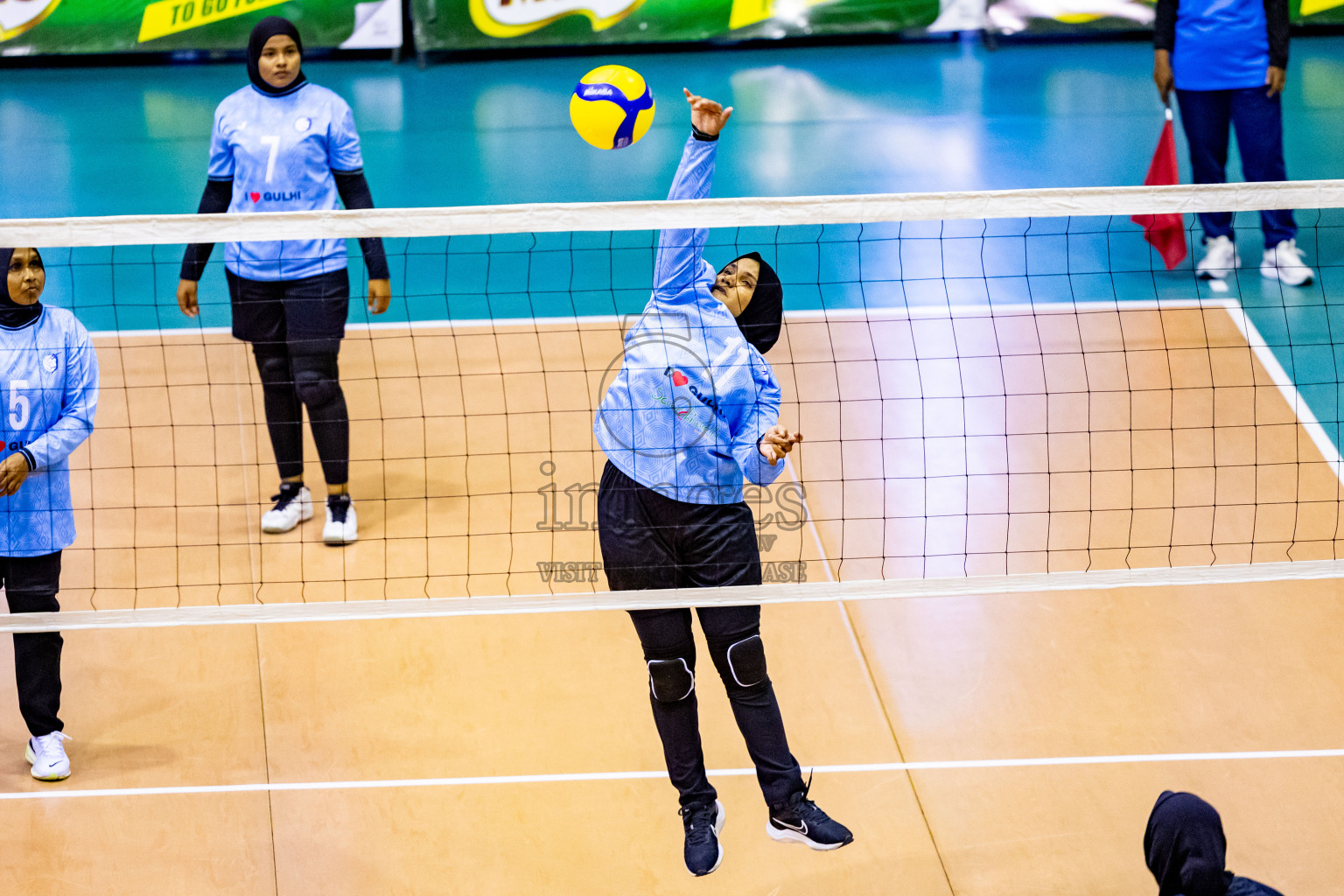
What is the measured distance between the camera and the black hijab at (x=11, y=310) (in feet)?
13.5

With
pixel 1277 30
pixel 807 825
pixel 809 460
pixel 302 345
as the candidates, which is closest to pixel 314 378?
pixel 302 345

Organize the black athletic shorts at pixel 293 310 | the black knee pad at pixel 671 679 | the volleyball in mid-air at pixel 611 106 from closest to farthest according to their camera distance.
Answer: the black knee pad at pixel 671 679 → the volleyball in mid-air at pixel 611 106 → the black athletic shorts at pixel 293 310

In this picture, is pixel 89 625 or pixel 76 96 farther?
pixel 76 96

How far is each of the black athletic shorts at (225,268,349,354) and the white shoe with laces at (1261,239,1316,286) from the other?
17.4ft

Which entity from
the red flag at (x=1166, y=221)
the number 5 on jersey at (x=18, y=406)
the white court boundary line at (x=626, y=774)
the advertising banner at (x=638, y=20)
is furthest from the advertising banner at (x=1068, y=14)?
the number 5 on jersey at (x=18, y=406)

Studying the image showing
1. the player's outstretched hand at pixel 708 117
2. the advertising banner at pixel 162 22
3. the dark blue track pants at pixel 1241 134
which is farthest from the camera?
the advertising banner at pixel 162 22

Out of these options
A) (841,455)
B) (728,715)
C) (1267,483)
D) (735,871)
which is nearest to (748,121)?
(841,455)

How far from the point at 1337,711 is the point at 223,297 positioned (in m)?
6.21

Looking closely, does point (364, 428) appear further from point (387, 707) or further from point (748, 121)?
point (748, 121)

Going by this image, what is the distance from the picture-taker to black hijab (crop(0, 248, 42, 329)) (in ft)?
13.5

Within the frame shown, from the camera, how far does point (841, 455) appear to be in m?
6.42

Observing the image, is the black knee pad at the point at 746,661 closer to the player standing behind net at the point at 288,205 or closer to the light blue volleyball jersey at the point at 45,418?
the light blue volleyball jersey at the point at 45,418

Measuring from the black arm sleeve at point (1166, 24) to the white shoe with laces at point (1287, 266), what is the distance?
4.39ft

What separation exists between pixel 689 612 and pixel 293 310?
2.48 m
